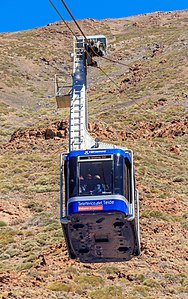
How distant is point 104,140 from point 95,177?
30641 millimetres

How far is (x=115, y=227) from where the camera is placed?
698 inches

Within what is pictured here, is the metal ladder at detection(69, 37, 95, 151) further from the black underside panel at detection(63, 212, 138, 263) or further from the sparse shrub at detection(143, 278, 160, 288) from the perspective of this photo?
the sparse shrub at detection(143, 278, 160, 288)

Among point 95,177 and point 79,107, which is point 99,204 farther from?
point 79,107

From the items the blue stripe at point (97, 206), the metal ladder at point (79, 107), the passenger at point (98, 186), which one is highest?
the metal ladder at point (79, 107)

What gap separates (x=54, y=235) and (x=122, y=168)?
1167 centimetres

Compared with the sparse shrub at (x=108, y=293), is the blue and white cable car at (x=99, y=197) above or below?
above

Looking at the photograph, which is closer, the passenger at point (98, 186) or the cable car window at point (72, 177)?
the passenger at point (98, 186)

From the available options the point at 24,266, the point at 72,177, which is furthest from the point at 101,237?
the point at 24,266

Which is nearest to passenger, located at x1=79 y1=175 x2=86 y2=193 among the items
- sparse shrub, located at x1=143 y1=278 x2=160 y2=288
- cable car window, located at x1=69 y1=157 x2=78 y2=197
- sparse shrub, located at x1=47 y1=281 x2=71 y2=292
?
cable car window, located at x1=69 y1=157 x2=78 y2=197

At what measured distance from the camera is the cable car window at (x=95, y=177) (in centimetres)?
1706

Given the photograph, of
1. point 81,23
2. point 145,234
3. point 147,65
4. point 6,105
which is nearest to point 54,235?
point 145,234

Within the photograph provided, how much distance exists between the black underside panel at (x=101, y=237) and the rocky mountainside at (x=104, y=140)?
268 cm

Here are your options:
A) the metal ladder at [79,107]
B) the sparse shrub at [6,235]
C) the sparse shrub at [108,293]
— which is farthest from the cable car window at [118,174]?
the sparse shrub at [6,235]

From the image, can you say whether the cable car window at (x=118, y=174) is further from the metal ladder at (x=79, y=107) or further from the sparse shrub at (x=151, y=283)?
the sparse shrub at (x=151, y=283)
